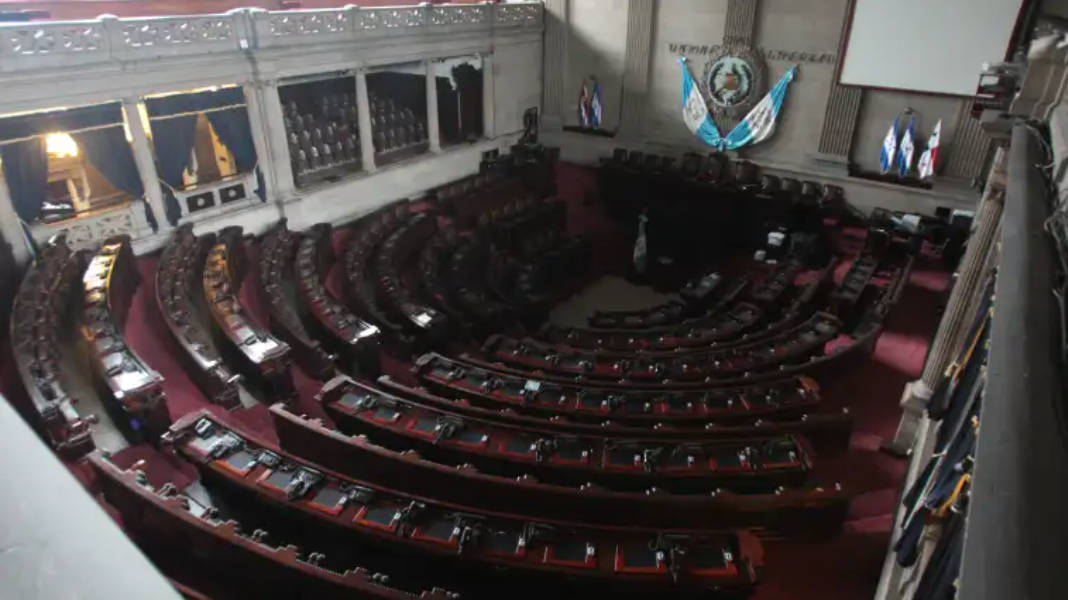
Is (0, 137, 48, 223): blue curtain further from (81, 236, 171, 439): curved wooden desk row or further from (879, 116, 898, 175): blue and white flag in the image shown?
(879, 116, 898, 175): blue and white flag

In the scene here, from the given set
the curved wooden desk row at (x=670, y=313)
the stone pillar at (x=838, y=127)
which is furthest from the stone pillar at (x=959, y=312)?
the stone pillar at (x=838, y=127)

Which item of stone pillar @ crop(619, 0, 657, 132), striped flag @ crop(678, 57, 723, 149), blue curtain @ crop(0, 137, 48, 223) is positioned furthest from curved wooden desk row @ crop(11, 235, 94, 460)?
striped flag @ crop(678, 57, 723, 149)

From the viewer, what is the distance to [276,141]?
41.1 feet

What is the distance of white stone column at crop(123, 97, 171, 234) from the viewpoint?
10555mm

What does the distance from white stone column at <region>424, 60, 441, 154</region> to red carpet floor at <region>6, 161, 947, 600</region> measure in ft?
19.1

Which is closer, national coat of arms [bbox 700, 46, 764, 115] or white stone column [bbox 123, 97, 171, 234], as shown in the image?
white stone column [bbox 123, 97, 171, 234]

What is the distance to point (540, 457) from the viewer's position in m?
6.09

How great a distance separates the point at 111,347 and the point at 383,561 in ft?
14.4

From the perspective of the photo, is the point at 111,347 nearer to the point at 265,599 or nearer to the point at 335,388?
the point at 335,388

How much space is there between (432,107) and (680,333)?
903cm

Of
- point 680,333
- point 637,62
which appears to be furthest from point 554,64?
point 680,333

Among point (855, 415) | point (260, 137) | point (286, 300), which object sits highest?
point (260, 137)

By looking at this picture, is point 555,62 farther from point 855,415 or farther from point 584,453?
point 584,453

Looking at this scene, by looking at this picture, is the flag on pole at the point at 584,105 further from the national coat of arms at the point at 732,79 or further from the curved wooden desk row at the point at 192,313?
the curved wooden desk row at the point at 192,313
